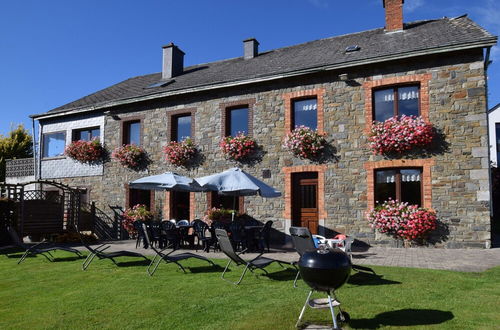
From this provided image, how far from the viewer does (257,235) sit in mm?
10445

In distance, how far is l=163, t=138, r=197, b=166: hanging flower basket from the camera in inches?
547

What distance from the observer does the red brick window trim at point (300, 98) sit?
12154 mm

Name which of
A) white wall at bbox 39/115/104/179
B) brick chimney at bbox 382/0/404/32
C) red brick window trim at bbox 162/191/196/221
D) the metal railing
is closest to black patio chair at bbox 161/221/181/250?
red brick window trim at bbox 162/191/196/221

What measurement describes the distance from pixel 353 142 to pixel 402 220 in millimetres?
2537

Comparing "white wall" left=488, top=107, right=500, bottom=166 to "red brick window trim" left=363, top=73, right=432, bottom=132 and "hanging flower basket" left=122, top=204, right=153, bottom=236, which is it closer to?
"red brick window trim" left=363, top=73, right=432, bottom=132

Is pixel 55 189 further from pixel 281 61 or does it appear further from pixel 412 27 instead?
pixel 412 27

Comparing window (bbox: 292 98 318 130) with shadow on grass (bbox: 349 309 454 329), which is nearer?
shadow on grass (bbox: 349 309 454 329)

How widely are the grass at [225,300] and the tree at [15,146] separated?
25.6 m

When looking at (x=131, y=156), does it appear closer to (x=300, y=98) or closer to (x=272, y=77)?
(x=272, y=77)

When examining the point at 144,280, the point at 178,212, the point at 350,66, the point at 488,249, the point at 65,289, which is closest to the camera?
the point at 65,289

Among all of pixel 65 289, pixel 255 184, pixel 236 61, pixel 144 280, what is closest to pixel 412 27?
pixel 236 61

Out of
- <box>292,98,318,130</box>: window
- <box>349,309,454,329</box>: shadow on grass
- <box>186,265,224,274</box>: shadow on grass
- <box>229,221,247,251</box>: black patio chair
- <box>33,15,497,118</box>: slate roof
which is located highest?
<box>33,15,497,118</box>: slate roof

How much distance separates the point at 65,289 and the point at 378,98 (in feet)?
30.5

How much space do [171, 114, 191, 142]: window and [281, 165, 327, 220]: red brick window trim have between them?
13.5 ft
